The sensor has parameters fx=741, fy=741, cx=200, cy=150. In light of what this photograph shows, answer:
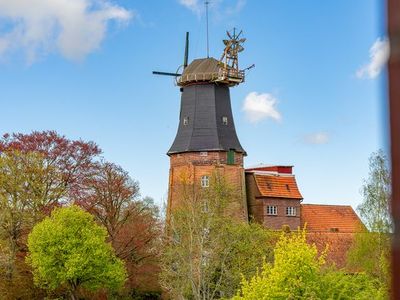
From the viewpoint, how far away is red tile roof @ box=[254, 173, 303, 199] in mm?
49500

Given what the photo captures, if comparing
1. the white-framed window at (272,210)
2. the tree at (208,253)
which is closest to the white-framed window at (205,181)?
the white-framed window at (272,210)

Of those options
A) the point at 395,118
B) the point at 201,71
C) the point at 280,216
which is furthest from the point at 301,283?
the point at 201,71

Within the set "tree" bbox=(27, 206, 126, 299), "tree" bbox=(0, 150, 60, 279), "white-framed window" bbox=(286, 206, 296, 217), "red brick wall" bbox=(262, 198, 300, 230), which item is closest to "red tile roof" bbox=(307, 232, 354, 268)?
"red brick wall" bbox=(262, 198, 300, 230)

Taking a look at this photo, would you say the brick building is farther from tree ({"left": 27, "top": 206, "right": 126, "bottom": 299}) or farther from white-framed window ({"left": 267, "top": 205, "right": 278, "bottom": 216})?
tree ({"left": 27, "top": 206, "right": 126, "bottom": 299})

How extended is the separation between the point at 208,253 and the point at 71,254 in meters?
6.59

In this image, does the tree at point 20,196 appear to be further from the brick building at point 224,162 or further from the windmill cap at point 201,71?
the windmill cap at point 201,71

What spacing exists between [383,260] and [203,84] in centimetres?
2316

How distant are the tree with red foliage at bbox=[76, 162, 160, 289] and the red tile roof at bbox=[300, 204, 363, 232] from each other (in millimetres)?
12024

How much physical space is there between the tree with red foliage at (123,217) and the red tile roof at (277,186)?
329 inches

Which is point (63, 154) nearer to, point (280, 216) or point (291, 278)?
point (280, 216)

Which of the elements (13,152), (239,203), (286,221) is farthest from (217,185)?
(13,152)

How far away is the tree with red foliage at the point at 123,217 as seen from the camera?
1716 inches

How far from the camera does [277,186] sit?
50.2 meters

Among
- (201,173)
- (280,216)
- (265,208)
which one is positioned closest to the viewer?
(201,173)
